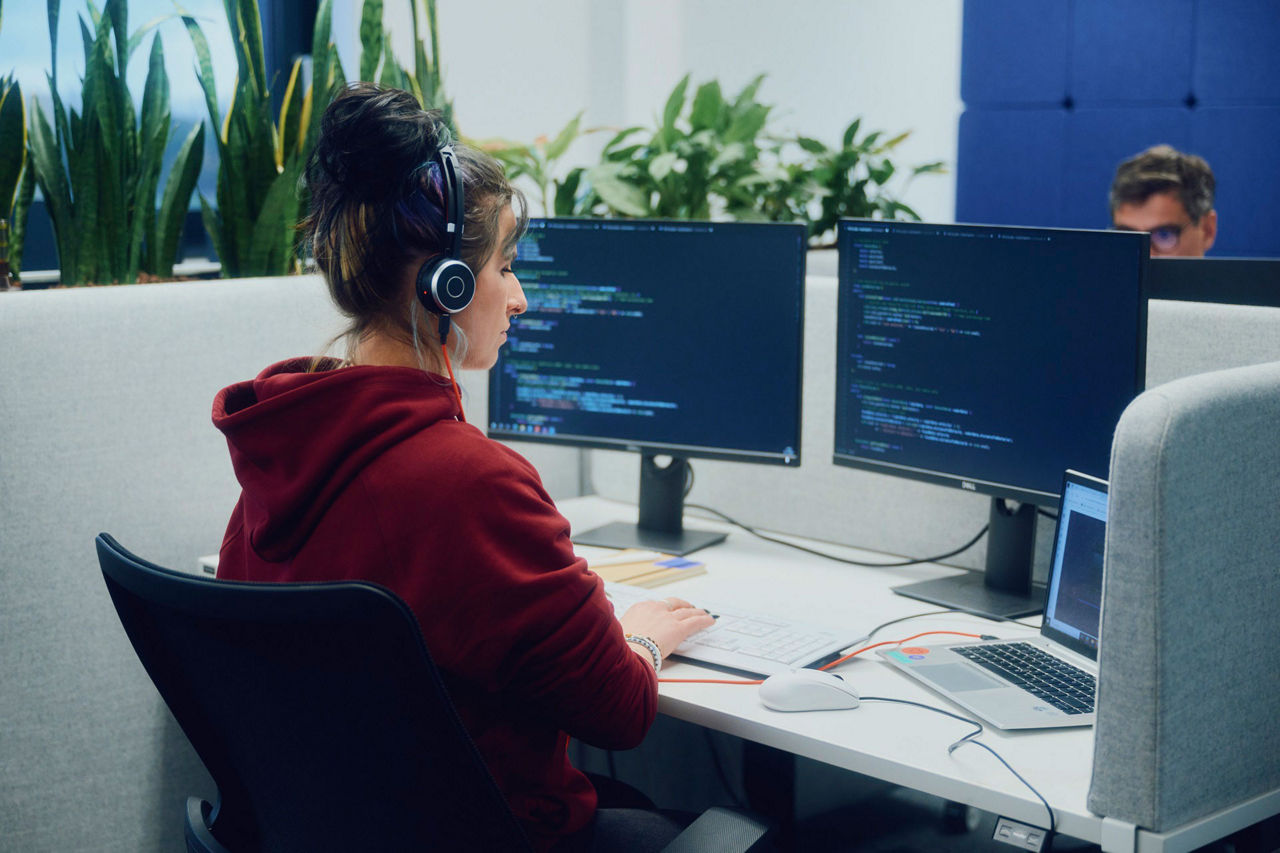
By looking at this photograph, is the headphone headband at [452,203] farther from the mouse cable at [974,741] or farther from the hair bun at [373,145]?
the mouse cable at [974,741]

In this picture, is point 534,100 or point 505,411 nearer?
point 505,411

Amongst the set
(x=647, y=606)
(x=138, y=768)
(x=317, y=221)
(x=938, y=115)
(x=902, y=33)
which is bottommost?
(x=138, y=768)

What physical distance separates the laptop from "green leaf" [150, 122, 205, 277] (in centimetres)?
122

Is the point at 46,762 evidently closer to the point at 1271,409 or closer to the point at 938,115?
the point at 1271,409

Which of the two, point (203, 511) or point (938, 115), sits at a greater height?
point (938, 115)

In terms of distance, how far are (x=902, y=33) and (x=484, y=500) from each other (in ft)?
11.4

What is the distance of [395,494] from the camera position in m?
0.96

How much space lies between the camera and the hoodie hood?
3.20 feet

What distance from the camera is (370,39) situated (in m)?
2.04

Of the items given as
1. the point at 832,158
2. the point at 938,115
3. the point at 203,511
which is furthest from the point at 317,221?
the point at 938,115

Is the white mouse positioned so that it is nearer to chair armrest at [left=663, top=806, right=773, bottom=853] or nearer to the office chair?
chair armrest at [left=663, top=806, right=773, bottom=853]

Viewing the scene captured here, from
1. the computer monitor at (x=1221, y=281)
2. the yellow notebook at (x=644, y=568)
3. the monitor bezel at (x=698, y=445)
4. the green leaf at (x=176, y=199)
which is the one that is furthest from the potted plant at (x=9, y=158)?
the computer monitor at (x=1221, y=281)

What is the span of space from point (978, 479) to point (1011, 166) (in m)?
2.42

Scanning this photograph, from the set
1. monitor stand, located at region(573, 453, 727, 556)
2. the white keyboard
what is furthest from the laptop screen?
monitor stand, located at region(573, 453, 727, 556)
